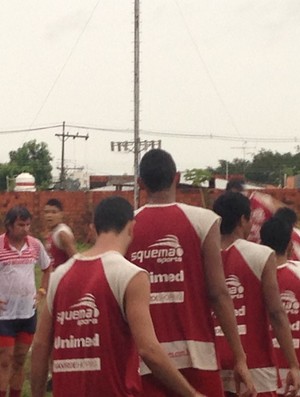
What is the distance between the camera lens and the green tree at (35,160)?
97.1 m

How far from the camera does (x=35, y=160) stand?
100250 millimetres

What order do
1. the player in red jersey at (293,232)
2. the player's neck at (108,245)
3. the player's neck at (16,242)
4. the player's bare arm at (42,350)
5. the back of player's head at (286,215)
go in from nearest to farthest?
the player's neck at (108,245), the player's bare arm at (42,350), the back of player's head at (286,215), the player in red jersey at (293,232), the player's neck at (16,242)

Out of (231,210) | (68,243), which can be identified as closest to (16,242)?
(68,243)

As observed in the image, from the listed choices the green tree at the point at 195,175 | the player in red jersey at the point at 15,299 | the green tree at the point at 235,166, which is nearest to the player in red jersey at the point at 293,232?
the player in red jersey at the point at 15,299

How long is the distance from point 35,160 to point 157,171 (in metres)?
95.7

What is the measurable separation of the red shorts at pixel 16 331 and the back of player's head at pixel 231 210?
159 inches

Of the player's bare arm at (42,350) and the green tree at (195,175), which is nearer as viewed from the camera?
the player's bare arm at (42,350)

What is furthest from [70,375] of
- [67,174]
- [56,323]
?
[67,174]

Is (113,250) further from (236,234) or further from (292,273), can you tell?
(292,273)

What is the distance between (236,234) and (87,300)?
71.1 inches

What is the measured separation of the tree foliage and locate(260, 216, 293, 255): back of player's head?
87.6 m

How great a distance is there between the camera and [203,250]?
516cm

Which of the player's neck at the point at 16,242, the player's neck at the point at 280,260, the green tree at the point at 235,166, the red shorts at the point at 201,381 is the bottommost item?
the green tree at the point at 235,166

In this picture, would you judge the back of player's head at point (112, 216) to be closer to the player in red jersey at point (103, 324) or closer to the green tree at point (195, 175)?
the player in red jersey at point (103, 324)
